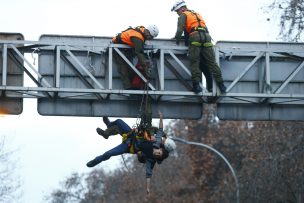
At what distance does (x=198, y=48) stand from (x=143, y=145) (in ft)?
7.46

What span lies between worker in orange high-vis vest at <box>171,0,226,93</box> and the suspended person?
50.2 inches

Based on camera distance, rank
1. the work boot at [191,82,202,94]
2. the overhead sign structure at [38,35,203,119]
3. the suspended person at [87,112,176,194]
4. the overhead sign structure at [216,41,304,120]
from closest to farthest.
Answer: the suspended person at [87,112,176,194] → the overhead sign structure at [38,35,203,119] → the work boot at [191,82,202,94] → the overhead sign structure at [216,41,304,120]

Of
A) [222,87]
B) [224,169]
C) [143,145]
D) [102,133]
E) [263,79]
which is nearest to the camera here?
[143,145]

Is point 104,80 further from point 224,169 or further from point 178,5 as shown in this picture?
point 224,169

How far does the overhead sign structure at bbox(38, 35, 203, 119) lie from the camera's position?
2323 centimetres

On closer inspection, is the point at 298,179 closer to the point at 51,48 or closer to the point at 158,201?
the point at 51,48

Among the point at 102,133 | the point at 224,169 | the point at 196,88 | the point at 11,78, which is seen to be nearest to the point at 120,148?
the point at 102,133

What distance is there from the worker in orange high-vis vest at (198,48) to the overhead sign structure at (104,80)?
25cm

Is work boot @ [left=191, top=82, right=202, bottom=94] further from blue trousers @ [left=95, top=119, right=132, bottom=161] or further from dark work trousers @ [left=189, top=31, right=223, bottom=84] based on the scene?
blue trousers @ [left=95, top=119, right=132, bottom=161]

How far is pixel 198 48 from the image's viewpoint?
923 inches

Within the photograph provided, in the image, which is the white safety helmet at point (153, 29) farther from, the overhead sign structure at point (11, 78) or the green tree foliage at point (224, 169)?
the green tree foliage at point (224, 169)

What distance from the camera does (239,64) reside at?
2411 centimetres

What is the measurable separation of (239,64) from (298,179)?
61.1ft

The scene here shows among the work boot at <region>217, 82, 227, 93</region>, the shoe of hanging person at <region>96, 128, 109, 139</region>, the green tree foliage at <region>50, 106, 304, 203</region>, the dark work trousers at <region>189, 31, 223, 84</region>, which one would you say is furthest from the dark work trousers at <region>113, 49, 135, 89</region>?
the green tree foliage at <region>50, 106, 304, 203</region>
